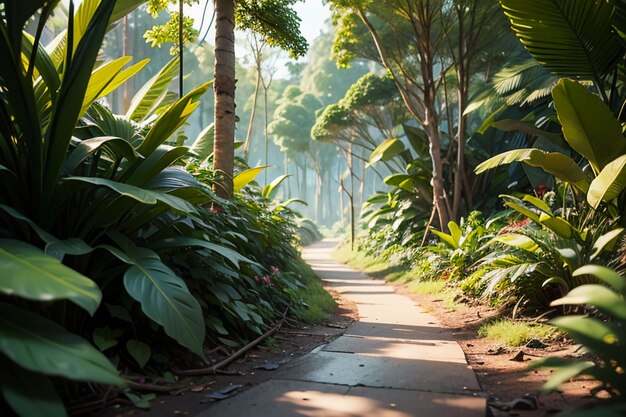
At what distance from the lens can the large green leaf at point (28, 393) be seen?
1.68m

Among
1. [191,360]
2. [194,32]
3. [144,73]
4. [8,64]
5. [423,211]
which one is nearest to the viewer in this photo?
[8,64]

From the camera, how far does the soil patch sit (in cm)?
228

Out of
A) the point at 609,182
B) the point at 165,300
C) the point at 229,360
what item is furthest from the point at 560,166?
the point at 165,300

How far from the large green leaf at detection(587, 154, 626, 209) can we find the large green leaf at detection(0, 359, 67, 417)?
371cm

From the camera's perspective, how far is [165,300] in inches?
93.5

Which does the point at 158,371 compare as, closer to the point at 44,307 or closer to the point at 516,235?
the point at 44,307

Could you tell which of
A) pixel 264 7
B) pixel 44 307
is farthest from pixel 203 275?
pixel 264 7

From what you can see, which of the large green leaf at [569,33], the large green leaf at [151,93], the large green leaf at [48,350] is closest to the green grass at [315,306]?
the large green leaf at [151,93]

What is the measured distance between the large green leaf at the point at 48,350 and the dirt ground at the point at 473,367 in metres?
0.49

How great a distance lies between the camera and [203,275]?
10.9ft

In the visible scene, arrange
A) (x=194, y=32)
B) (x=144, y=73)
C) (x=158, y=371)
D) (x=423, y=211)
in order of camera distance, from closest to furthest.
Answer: (x=158, y=371) < (x=194, y=32) < (x=423, y=211) < (x=144, y=73)

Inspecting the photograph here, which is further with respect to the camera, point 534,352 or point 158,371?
point 534,352

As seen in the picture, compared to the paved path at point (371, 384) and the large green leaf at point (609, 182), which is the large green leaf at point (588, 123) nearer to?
the large green leaf at point (609, 182)

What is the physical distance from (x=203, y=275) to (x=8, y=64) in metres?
1.62
